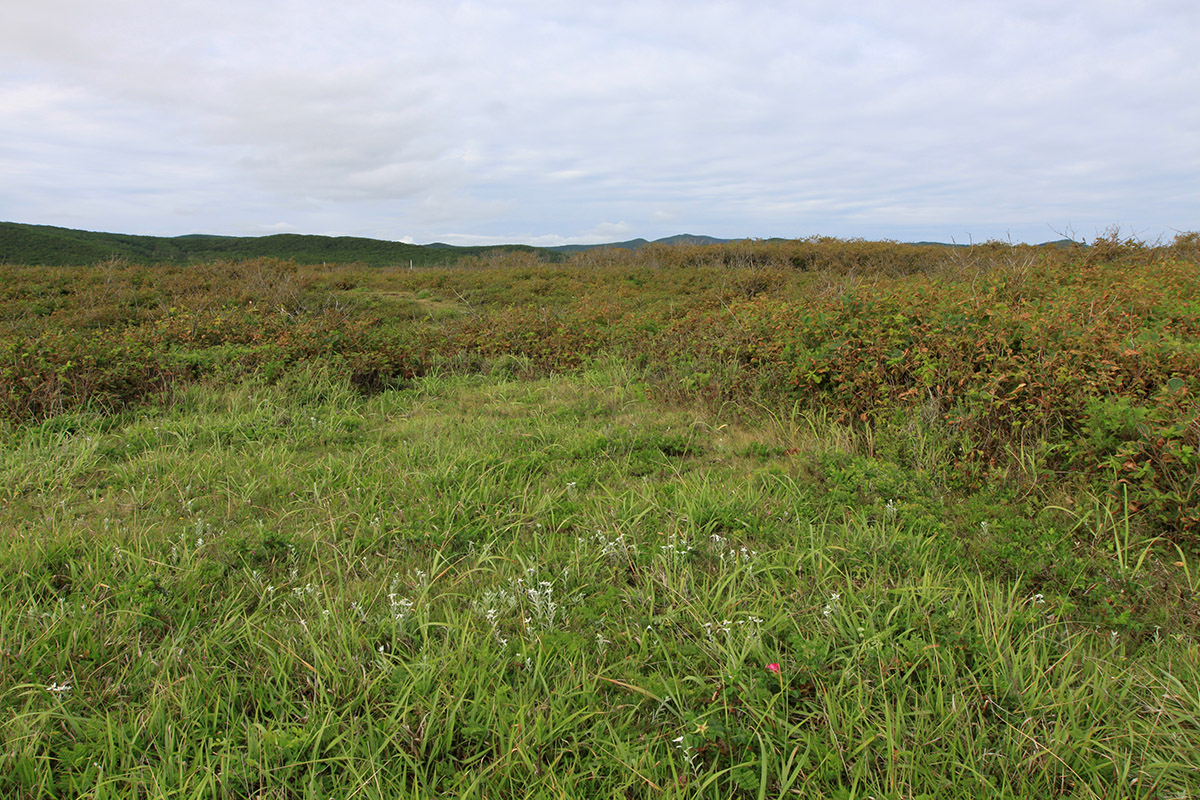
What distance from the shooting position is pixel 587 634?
7.60 ft

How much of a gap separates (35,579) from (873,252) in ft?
71.7

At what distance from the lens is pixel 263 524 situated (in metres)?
3.25

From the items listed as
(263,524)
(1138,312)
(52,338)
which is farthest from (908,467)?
(52,338)

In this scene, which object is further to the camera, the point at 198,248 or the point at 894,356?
the point at 198,248

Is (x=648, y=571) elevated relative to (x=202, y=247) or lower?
lower

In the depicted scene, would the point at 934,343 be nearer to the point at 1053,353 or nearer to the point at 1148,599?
the point at 1053,353

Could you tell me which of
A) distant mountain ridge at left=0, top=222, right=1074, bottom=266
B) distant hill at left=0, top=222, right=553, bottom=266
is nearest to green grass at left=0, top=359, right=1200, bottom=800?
distant mountain ridge at left=0, top=222, right=1074, bottom=266

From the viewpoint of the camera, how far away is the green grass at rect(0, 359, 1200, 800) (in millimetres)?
1768

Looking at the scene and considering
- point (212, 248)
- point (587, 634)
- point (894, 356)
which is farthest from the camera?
point (212, 248)

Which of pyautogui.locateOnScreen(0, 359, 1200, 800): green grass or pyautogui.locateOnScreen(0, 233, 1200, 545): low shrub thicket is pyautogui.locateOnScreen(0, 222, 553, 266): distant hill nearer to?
pyautogui.locateOnScreen(0, 233, 1200, 545): low shrub thicket

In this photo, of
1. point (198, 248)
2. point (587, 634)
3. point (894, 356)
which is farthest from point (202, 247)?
point (587, 634)

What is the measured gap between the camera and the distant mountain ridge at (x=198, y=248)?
108 feet

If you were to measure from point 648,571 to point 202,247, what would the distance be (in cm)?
6149

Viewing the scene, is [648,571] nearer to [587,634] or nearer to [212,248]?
[587,634]
